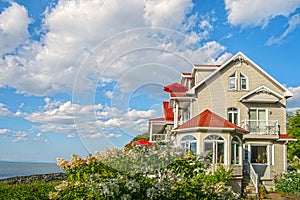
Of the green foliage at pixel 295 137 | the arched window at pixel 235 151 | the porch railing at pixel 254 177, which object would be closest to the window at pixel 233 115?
the porch railing at pixel 254 177

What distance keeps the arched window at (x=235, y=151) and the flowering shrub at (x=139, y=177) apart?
9.15 meters

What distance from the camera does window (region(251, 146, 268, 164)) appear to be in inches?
786

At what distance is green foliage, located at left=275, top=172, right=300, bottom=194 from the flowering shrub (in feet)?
35.7

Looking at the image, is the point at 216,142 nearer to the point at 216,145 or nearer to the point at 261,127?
the point at 216,145

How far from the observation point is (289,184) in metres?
16.8

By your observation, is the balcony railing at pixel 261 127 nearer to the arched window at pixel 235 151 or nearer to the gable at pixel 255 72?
the gable at pixel 255 72

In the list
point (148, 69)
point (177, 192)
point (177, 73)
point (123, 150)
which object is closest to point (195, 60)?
point (177, 73)

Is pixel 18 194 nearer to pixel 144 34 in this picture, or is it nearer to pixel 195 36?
pixel 144 34

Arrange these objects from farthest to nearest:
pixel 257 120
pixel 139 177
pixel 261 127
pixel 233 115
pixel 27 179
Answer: pixel 27 179 → pixel 233 115 → pixel 261 127 → pixel 257 120 → pixel 139 177

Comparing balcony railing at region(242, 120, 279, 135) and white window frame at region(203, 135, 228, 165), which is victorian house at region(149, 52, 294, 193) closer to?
balcony railing at region(242, 120, 279, 135)

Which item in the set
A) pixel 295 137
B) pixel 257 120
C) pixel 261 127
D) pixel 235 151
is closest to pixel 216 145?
pixel 235 151

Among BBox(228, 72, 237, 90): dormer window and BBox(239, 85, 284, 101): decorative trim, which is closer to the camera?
BBox(239, 85, 284, 101): decorative trim

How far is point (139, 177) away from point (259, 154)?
1529 centimetres

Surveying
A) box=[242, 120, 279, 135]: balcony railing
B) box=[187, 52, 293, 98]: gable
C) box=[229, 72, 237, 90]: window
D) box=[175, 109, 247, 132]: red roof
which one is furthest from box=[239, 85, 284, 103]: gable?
box=[175, 109, 247, 132]: red roof
